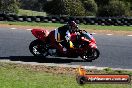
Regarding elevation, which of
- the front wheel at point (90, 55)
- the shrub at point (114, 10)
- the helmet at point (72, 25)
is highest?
the helmet at point (72, 25)

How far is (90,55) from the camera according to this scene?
13969 mm

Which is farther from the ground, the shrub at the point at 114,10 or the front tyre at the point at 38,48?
the front tyre at the point at 38,48

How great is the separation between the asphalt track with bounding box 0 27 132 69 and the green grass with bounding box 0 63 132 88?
2344 mm

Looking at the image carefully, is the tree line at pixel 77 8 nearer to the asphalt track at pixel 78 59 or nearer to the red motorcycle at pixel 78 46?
the asphalt track at pixel 78 59

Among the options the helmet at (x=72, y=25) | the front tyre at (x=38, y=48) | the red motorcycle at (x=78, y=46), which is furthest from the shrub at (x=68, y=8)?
the helmet at (x=72, y=25)

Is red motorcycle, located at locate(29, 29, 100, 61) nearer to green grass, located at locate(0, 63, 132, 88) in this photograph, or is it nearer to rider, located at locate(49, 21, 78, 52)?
rider, located at locate(49, 21, 78, 52)

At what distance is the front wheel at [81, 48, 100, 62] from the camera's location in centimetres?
1393

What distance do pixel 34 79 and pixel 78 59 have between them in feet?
15.5

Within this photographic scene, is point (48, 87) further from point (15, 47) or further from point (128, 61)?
point (15, 47)

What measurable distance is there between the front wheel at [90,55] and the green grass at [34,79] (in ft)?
9.53

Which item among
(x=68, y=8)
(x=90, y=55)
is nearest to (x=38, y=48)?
(x=90, y=55)

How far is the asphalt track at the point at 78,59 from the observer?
1364cm

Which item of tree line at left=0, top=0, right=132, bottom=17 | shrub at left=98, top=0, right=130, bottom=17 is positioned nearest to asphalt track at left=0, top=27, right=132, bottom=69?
tree line at left=0, top=0, right=132, bottom=17

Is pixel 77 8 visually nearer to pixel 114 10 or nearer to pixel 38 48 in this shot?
pixel 114 10
